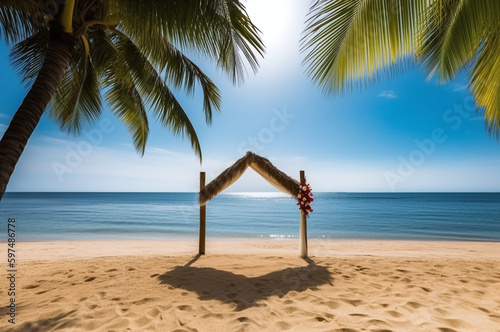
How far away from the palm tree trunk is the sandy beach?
5.91ft

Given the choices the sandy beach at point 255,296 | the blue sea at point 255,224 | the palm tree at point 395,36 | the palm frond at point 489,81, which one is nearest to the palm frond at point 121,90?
the sandy beach at point 255,296

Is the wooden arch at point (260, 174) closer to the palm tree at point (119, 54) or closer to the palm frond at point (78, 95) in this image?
the palm tree at point (119, 54)

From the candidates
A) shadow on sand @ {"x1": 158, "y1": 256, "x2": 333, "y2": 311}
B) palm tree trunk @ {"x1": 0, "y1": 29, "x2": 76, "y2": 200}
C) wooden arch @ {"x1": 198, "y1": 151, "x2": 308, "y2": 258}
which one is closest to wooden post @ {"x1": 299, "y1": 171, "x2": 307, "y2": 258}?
wooden arch @ {"x1": 198, "y1": 151, "x2": 308, "y2": 258}

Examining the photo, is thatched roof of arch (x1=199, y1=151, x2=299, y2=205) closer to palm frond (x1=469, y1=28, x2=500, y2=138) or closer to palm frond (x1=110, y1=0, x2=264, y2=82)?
palm frond (x1=110, y1=0, x2=264, y2=82)

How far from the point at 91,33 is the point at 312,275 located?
6279 millimetres

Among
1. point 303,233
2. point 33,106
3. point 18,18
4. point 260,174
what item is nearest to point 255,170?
point 260,174

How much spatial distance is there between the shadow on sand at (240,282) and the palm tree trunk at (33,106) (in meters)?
2.71

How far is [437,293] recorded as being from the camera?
3.75 metres

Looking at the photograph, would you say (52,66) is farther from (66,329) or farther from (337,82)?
(337,82)

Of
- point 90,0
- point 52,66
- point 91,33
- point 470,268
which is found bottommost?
point 470,268

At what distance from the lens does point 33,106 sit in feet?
9.32

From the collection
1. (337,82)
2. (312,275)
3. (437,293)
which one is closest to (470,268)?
(437,293)

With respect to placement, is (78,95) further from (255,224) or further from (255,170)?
(255,224)

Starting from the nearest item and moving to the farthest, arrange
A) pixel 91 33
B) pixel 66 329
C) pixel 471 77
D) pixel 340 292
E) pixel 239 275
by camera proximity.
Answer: pixel 66 329, pixel 471 77, pixel 340 292, pixel 239 275, pixel 91 33
